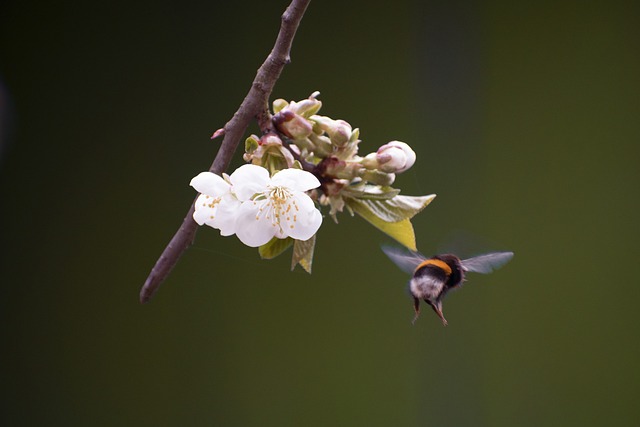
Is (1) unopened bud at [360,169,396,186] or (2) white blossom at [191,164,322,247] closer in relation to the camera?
(2) white blossom at [191,164,322,247]

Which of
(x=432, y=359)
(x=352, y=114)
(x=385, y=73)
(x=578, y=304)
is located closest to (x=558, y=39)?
(x=385, y=73)

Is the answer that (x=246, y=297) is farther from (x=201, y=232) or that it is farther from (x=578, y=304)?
(x=578, y=304)

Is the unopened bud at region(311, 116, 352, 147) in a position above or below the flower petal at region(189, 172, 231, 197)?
above

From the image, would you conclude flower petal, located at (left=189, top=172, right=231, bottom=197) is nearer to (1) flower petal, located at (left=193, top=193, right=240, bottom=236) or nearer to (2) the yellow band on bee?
(1) flower petal, located at (left=193, top=193, right=240, bottom=236)

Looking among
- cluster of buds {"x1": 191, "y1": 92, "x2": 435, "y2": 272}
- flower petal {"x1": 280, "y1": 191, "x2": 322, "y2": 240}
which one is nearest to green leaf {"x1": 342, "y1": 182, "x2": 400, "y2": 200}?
cluster of buds {"x1": 191, "y1": 92, "x2": 435, "y2": 272}

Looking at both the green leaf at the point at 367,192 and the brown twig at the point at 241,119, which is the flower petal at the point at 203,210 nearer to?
the brown twig at the point at 241,119

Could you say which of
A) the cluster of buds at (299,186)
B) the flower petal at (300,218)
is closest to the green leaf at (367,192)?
the cluster of buds at (299,186)

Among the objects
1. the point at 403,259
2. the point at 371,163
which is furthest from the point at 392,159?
the point at 403,259

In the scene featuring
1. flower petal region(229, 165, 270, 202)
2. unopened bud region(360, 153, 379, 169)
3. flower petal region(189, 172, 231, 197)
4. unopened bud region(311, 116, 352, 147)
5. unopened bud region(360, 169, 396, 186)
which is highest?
unopened bud region(311, 116, 352, 147)
